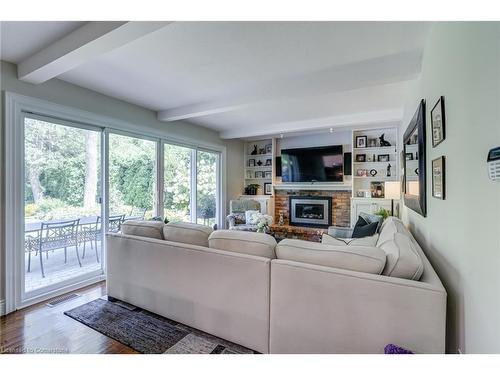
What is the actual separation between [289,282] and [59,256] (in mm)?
2903

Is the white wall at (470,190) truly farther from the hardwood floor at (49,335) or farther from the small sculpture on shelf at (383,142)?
the small sculpture on shelf at (383,142)

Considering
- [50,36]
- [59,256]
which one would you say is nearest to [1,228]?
[59,256]

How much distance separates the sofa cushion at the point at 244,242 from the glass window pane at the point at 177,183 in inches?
105

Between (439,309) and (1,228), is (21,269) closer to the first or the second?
(1,228)

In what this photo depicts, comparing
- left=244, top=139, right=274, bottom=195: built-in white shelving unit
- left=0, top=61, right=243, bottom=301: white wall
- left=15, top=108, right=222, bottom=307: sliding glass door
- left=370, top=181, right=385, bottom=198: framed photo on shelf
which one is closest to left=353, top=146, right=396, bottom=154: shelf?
left=370, top=181, right=385, bottom=198: framed photo on shelf

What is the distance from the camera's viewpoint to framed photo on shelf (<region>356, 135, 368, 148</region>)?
4961 mm

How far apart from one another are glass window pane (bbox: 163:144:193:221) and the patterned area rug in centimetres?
214

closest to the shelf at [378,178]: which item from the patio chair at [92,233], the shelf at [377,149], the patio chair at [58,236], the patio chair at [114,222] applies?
the shelf at [377,149]

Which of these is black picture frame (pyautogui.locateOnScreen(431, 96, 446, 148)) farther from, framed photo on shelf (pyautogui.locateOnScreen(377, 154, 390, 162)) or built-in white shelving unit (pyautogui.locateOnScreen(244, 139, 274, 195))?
built-in white shelving unit (pyautogui.locateOnScreen(244, 139, 274, 195))

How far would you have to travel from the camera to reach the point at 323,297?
4.52ft

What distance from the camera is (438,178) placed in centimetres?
152

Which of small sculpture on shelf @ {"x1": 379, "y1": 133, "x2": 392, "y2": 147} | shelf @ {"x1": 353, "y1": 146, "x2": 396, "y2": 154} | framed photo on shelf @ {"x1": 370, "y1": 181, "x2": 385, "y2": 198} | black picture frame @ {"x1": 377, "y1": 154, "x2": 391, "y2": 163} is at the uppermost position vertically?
small sculpture on shelf @ {"x1": 379, "y1": 133, "x2": 392, "y2": 147}

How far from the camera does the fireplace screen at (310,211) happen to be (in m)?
5.42
